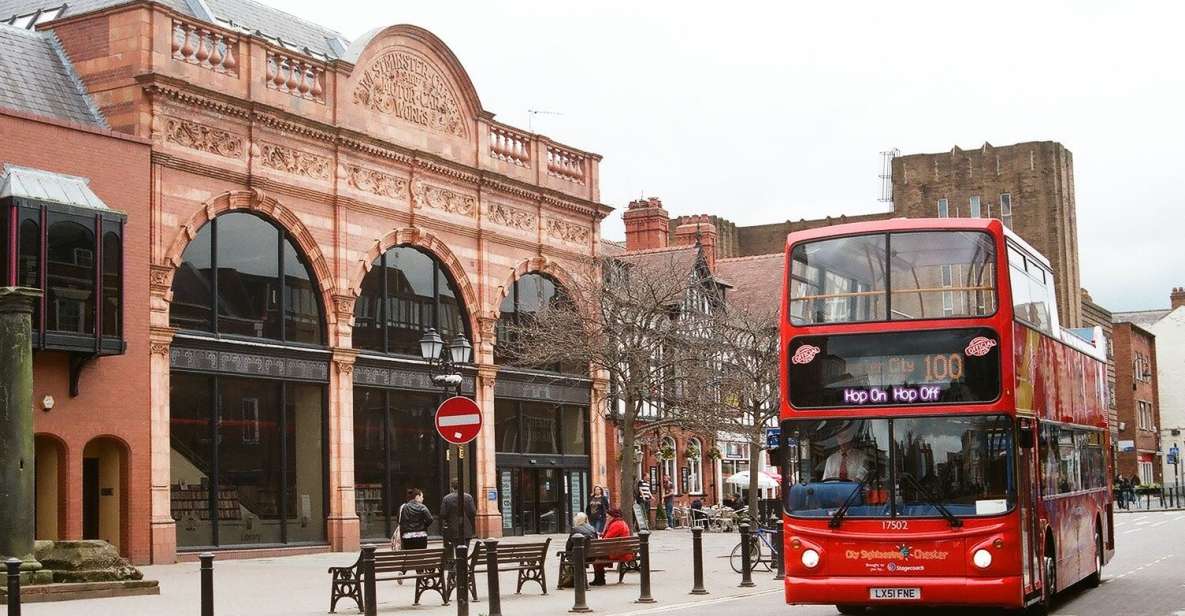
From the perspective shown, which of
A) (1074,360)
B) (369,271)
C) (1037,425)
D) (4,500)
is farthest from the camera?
(369,271)

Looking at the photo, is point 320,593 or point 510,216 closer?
point 320,593

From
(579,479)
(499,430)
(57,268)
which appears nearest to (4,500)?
(57,268)

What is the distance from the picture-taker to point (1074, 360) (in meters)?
20.0

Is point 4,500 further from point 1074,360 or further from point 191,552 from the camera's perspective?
point 1074,360

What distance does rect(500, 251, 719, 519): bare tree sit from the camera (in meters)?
32.5

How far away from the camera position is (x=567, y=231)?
45.8 m

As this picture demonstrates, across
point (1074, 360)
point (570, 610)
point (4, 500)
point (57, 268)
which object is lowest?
point (570, 610)

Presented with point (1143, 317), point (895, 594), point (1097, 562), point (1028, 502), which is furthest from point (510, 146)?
point (1143, 317)

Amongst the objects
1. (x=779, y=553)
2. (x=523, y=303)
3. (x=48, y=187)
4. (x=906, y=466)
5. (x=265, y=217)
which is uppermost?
(x=265, y=217)

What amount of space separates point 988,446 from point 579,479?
31.4 metres

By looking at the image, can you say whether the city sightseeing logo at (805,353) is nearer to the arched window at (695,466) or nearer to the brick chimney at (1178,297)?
the arched window at (695,466)

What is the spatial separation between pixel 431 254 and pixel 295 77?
Answer: 6.47 meters

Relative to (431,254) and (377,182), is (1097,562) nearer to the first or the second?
(377,182)

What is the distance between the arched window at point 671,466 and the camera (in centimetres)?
5572
